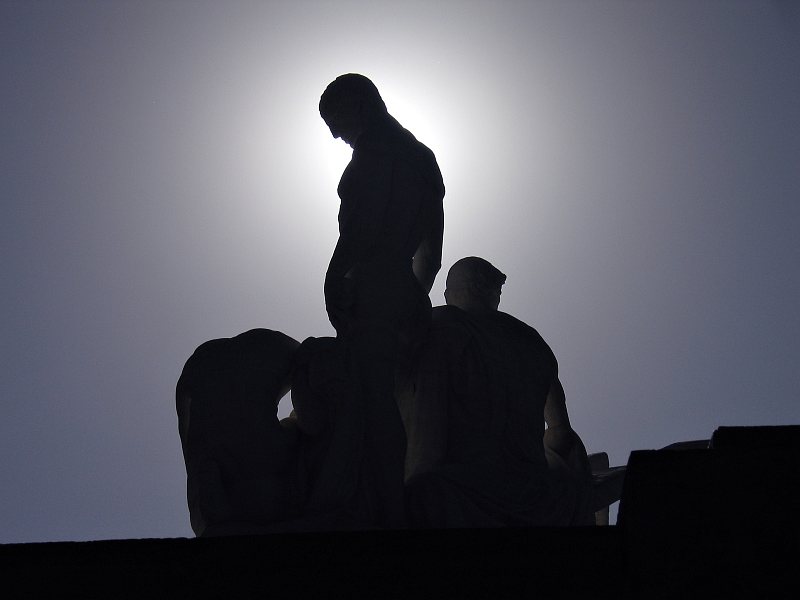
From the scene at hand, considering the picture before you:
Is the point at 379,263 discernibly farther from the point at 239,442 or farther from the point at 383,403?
the point at 239,442

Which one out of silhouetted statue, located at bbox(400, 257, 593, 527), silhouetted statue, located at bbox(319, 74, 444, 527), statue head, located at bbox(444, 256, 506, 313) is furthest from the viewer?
statue head, located at bbox(444, 256, 506, 313)

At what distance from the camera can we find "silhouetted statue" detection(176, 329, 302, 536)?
21.2 feet

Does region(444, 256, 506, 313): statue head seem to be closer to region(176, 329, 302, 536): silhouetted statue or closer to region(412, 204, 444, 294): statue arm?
region(412, 204, 444, 294): statue arm

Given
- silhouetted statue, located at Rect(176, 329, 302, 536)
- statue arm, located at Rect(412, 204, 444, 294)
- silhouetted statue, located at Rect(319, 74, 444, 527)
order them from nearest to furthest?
silhouetted statue, located at Rect(176, 329, 302, 536)
silhouetted statue, located at Rect(319, 74, 444, 527)
statue arm, located at Rect(412, 204, 444, 294)

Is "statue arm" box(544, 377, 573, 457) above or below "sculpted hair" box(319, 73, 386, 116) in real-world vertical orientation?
below

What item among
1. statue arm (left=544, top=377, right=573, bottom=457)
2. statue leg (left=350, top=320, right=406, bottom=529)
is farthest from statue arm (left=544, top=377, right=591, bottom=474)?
statue leg (left=350, top=320, right=406, bottom=529)

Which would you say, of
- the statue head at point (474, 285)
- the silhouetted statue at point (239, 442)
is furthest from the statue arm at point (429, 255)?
the silhouetted statue at point (239, 442)

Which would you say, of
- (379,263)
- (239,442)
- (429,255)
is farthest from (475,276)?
(239,442)

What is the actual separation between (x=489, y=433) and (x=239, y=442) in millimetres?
1303

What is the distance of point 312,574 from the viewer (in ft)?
16.7

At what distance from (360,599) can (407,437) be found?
6.74 ft

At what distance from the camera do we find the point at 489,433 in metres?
6.95

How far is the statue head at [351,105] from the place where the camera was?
7766 mm

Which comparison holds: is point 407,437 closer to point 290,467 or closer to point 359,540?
point 290,467
